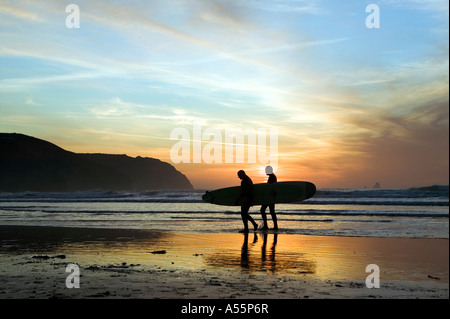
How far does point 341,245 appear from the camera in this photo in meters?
13.3

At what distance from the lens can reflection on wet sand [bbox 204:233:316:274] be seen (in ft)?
30.9

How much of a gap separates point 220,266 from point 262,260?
4.09 ft

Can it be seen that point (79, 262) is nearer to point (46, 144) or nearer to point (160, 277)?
point (160, 277)

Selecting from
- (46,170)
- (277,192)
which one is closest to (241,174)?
(277,192)

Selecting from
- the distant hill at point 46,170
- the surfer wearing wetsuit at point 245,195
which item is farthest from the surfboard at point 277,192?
the distant hill at point 46,170

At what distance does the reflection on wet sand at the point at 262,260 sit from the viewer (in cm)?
941

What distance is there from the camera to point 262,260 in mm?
10500

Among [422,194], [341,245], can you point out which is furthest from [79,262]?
[422,194]

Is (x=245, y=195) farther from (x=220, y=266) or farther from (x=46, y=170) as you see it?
(x=46, y=170)
